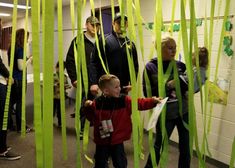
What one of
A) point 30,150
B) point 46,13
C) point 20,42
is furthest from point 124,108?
point 20,42

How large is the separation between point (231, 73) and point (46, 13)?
2262mm

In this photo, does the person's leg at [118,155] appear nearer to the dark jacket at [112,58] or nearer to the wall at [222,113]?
the dark jacket at [112,58]

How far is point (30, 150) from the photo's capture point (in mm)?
2854

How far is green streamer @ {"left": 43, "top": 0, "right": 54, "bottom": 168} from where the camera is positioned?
0.46 m

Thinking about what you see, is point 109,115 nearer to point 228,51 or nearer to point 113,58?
point 113,58

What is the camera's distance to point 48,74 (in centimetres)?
47

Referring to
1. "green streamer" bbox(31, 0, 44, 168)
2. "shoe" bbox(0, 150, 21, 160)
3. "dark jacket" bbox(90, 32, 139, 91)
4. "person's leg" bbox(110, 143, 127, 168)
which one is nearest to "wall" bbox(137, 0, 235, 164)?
"dark jacket" bbox(90, 32, 139, 91)

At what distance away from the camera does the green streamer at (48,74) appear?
46 centimetres

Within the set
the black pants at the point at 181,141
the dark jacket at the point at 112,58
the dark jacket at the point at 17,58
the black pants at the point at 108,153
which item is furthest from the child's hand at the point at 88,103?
the dark jacket at the point at 17,58

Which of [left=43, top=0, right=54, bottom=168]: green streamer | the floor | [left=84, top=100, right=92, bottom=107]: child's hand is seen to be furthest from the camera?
the floor

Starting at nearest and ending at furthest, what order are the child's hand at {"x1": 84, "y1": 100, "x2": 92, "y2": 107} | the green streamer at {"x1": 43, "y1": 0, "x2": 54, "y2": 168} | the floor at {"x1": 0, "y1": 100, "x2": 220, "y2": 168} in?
1. the green streamer at {"x1": 43, "y1": 0, "x2": 54, "y2": 168}
2. the child's hand at {"x1": 84, "y1": 100, "x2": 92, "y2": 107}
3. the floor at {"x1": 0, "y1": 100, "x2": 220, "y2": 168}

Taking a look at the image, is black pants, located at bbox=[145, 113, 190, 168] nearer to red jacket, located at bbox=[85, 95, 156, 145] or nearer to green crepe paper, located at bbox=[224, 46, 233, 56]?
red jacket, located at bbox=[85, 95, 156, 145]

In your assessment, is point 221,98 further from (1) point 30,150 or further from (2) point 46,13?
(2) point 46,13

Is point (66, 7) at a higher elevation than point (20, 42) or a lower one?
higher
